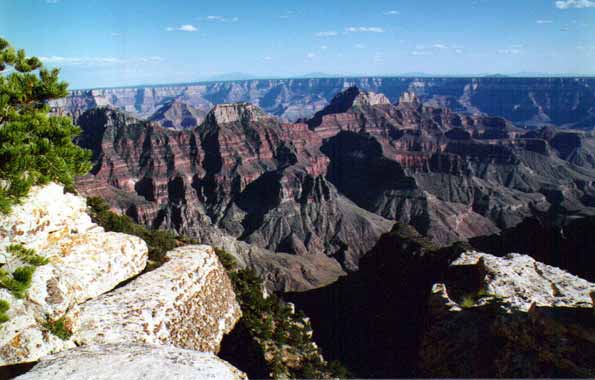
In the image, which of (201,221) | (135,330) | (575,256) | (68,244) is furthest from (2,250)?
(201,221)

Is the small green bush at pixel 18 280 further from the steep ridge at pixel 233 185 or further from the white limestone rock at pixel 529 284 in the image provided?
the steep ridge at pixel 233 185

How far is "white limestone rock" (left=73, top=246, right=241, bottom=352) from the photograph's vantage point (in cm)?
1459

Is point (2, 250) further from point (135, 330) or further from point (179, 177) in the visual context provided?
point (179, 177)

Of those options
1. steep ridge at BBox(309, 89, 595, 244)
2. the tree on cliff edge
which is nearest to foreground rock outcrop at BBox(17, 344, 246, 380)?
the tree on cliff edge

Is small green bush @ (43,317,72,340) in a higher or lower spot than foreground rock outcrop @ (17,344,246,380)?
higher

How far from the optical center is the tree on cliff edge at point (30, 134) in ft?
37.8

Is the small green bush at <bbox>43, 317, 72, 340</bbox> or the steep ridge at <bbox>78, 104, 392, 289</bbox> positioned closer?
the small green bush at <bbox>43, 317, 72, 340</bbox>

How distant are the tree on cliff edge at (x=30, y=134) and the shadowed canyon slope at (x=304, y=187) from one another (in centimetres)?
6929

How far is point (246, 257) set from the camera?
8681 cm

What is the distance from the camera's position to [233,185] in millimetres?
155500

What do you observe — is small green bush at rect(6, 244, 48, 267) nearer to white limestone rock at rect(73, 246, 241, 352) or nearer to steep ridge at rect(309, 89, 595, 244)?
white limestone rock at rect(73, 246, 241, 352)

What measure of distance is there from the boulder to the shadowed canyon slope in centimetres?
6440

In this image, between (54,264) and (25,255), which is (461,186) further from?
(25,255)

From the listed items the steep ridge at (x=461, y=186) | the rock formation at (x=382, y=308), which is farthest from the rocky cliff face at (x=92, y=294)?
the steep ridge at (x=461, y=186)
